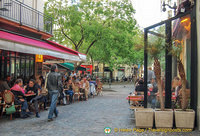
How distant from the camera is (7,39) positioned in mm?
8297

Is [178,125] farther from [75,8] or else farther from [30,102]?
[75,8]

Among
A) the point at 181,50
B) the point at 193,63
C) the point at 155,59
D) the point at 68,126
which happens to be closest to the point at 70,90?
the point at 68,126

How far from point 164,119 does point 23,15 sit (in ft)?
33.4

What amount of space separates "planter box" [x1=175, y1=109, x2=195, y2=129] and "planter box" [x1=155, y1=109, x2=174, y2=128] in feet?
0.52

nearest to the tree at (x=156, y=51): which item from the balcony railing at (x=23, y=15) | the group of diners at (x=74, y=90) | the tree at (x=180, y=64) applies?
the tree at (x=180, y=64)

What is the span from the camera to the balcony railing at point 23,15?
1168 cm

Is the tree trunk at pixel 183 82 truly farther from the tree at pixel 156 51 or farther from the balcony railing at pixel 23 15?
the balcony railing at pixel 23 15

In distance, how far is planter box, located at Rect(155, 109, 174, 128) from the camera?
631 centimetres

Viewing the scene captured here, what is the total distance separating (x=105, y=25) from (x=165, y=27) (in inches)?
556

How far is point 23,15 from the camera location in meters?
13.2

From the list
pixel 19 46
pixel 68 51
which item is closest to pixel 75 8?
pixel 68 51

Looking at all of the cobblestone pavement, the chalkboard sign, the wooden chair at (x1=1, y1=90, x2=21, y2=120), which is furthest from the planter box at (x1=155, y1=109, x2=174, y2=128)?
the chalkboard sign

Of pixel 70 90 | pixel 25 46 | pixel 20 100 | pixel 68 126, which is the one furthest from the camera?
pixel 70 90

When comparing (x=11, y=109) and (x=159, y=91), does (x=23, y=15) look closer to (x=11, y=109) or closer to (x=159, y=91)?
(x=11, y=109)
